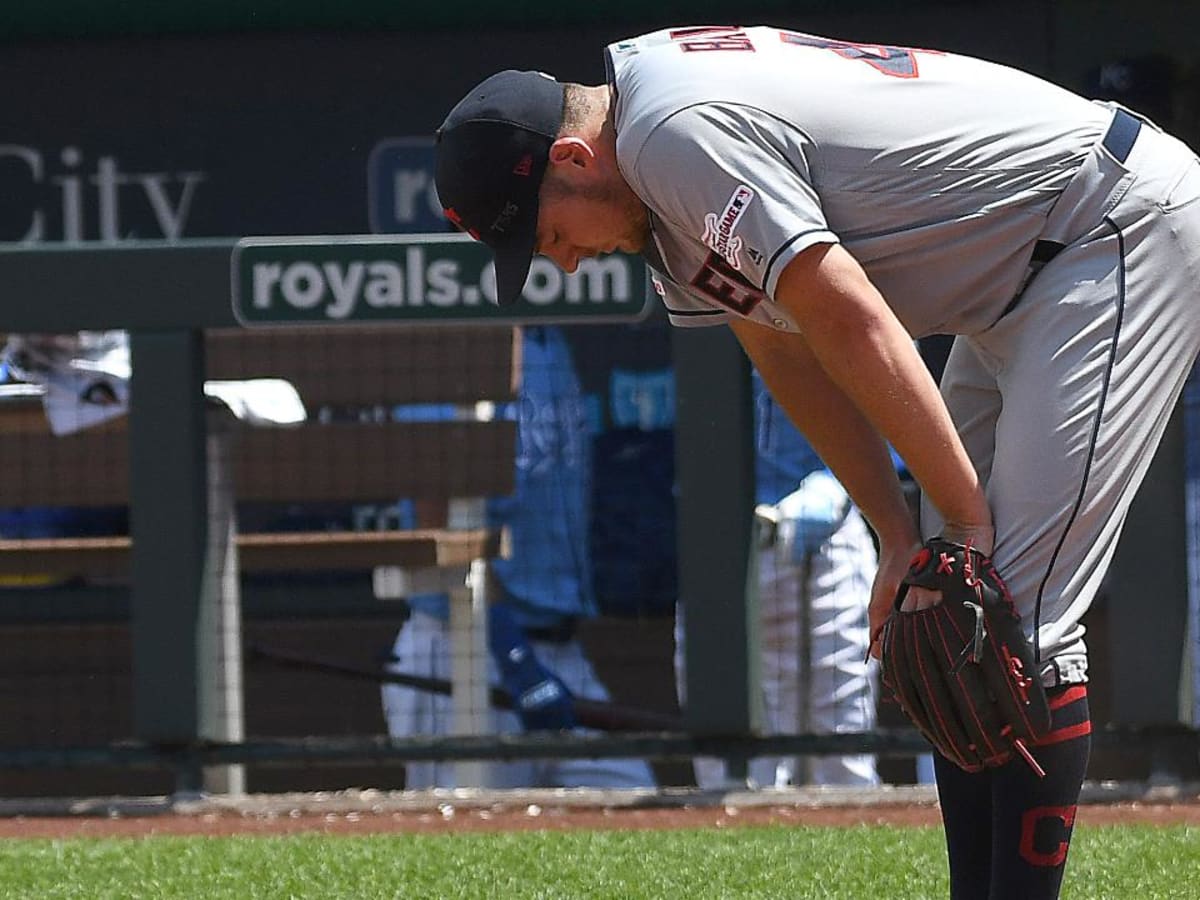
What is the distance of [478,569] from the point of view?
589cm

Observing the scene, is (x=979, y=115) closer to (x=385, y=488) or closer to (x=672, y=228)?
(x=672, y=228)

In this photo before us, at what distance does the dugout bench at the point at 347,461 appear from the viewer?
214 inches

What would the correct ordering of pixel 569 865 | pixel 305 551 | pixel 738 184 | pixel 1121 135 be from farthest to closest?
pixel 305 551
pixel 569 865
pixel 1121 135
pixel 738 184

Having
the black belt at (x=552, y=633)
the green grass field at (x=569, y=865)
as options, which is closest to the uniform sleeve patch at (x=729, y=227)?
the green grass field at (x=569, y=865)

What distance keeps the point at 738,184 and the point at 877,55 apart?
372 millimetres

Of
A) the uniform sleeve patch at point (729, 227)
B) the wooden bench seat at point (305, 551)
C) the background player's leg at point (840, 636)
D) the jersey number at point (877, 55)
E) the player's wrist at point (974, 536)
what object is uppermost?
the jersey number at point (877, 55)

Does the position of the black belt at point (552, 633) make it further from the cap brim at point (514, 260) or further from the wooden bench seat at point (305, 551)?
the cap brim at point (514, 260)

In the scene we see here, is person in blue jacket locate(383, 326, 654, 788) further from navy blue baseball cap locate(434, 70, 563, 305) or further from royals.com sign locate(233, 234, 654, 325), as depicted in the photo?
navy blue baseball cap locate(434, 70, 563, 305)

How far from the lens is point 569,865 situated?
13.9 ft

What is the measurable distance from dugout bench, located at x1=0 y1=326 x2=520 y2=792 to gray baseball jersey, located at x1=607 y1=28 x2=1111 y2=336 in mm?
2922

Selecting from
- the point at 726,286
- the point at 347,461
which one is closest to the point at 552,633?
the point at 347,461

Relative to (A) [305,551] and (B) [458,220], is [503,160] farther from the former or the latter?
(A) [305,551]

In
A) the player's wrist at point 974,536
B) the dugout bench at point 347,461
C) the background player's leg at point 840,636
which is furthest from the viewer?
the background player's leg at point 840,636

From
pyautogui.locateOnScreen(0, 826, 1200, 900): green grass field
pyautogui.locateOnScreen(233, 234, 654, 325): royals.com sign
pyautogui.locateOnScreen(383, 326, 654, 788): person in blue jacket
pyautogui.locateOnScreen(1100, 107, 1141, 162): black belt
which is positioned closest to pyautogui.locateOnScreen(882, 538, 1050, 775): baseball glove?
pyautogui.locateOnScreen(1100, 107, 1141, 162): black belt
